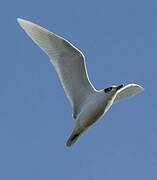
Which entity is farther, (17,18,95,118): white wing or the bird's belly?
(17,18,95,118): white wing

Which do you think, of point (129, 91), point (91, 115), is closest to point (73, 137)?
point (91, 115)

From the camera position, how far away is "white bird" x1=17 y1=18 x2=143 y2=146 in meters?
19.6

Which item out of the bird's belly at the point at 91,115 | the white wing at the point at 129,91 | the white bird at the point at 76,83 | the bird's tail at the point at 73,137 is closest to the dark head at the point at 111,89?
the white bird at the point at 76,83

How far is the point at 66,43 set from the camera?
20.3 metres

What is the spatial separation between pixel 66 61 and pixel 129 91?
98.2 inches

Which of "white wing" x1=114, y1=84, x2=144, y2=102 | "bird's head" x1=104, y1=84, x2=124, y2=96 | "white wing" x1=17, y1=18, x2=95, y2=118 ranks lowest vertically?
"white wing" x1=114, y1=84, x2=144, y2=102

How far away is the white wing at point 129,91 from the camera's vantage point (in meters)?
21.1

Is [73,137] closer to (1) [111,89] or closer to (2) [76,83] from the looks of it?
(1) [111,89]

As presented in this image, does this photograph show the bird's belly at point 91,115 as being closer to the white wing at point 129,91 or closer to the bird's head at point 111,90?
the bird's head at point 111,90

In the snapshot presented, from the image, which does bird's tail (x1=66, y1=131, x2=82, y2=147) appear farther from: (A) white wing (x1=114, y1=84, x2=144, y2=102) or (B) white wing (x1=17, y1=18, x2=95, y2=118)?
(A) white wing (x1=114, y1=84, x2=144, y2=102)

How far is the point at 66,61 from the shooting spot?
20.6m

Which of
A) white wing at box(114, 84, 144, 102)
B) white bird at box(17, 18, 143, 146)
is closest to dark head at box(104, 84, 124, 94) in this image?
white bird at box(17, 18, 143, 146)

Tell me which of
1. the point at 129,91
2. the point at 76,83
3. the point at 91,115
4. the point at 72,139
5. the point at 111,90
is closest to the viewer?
the point at 72,139

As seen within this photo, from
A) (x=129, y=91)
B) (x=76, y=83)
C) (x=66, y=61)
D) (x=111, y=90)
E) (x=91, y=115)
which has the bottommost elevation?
(x=129, y=91)
